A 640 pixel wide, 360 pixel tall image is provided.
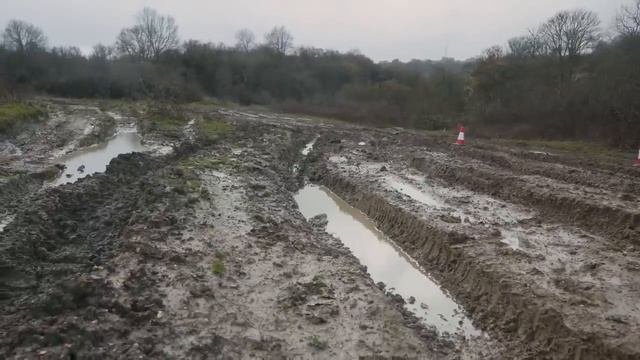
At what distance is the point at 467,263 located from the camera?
8.89 metres

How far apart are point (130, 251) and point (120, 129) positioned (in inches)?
824

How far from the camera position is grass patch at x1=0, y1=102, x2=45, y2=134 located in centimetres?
2174

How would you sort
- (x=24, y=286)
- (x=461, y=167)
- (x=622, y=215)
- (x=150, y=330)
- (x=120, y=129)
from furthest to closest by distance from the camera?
(x=120, y=129)
(x=461, y=167)
(x=622, y=215)
(x=24, y=286)
(x=150, y=330)

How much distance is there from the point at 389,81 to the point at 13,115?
37.3m

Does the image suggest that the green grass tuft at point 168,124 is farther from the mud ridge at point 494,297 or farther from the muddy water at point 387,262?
the mud ridge at point 494,297

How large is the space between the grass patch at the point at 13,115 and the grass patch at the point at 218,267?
55.1 ft

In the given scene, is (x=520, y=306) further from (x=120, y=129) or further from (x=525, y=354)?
(x=120, y=129)

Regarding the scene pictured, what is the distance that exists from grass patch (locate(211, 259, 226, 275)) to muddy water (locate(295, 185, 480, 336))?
2.69m


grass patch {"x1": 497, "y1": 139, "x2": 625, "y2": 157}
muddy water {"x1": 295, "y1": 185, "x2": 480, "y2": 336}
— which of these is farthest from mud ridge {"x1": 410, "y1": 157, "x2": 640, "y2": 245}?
grass patch {"x1": 497, "y1": 139, "x2": 625, "y2": 157}

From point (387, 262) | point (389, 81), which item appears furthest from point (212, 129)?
point (389, 81)

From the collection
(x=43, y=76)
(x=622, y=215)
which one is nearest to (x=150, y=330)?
(x=622, y=215)

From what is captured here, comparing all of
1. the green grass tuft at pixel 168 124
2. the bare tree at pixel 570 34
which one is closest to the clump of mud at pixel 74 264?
the green grass tuft at pixel 168 124

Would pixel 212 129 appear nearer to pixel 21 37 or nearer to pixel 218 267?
pixel 218 267

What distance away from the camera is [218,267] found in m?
8.18
